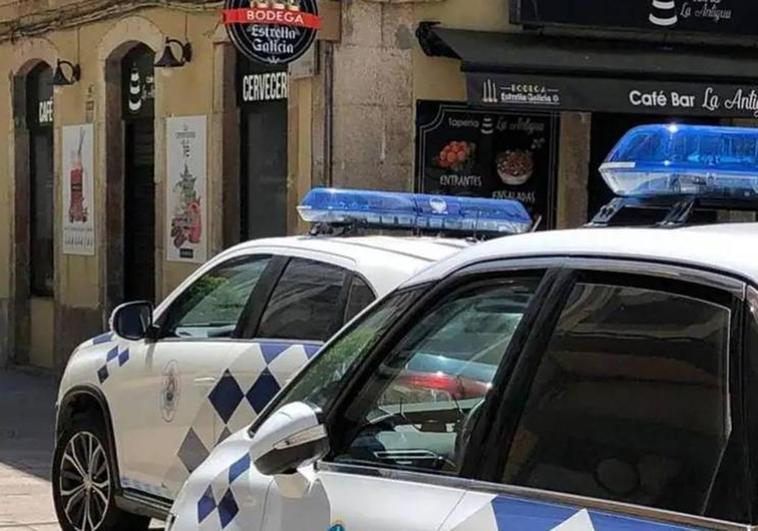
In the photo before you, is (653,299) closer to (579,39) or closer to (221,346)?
(221,346)

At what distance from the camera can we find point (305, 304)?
621cm

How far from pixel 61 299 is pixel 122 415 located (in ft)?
31.8

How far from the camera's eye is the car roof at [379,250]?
5816mm

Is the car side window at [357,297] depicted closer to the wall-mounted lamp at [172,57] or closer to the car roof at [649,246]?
the car roof at [649,246]

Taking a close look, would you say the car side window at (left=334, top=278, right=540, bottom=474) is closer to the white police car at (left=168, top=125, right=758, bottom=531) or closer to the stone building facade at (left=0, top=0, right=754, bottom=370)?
the white police car at (left=168, top=125, right=758, bottom=531)

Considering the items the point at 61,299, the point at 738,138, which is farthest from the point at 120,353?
the point at 61,299

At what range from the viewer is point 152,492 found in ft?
22.2

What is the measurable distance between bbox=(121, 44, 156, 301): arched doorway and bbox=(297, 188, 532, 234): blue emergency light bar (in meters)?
8.67

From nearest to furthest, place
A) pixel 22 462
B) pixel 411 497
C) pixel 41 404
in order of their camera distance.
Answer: pixel 411 497, pixel 22 462, pixel 41 404

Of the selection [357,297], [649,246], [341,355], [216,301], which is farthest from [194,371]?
[649,246]

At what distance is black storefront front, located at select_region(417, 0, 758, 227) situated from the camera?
11.9m

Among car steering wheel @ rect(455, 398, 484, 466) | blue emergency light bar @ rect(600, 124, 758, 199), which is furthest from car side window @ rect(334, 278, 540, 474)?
blue emergency light bar @ rect(600, 124, 758, 199)

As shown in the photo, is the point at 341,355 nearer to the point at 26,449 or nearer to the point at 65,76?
the point at 26,449

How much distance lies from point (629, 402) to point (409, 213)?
3918mm
